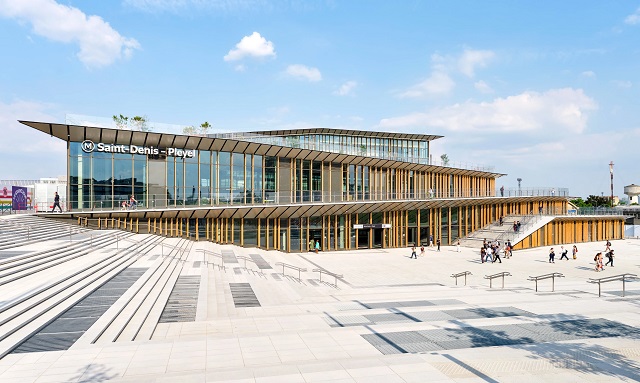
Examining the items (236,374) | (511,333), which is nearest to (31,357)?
(236,374)

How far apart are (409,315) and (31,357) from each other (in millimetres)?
9295

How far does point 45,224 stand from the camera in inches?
855

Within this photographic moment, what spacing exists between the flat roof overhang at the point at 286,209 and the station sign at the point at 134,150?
396 centimetres

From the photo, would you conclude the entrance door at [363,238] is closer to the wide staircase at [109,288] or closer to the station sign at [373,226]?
the station sign at [373,226]

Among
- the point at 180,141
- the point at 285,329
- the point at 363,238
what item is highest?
the point at 180,141

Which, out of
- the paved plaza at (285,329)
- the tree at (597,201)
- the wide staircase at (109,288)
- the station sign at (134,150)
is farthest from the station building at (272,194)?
the tree at (597,201)

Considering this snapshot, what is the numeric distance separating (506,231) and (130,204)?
36.4m

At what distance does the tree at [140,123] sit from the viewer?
1051 inches

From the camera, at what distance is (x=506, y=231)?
43.0m

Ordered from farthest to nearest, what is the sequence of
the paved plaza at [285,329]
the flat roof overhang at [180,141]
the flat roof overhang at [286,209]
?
1. the flat roof overhang at [286,209]
2. the flat roof overhang at [180,141]
3. the paved plaza at [285,329]

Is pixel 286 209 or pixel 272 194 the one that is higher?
pixel 272 194

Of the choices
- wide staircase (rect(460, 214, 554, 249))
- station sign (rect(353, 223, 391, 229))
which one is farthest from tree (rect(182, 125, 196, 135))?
wide staircase (rect(460, 214, 554, 249))

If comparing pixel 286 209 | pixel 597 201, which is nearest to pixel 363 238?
pixel 286 209

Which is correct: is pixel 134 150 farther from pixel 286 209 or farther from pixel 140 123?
pixel 286 209
